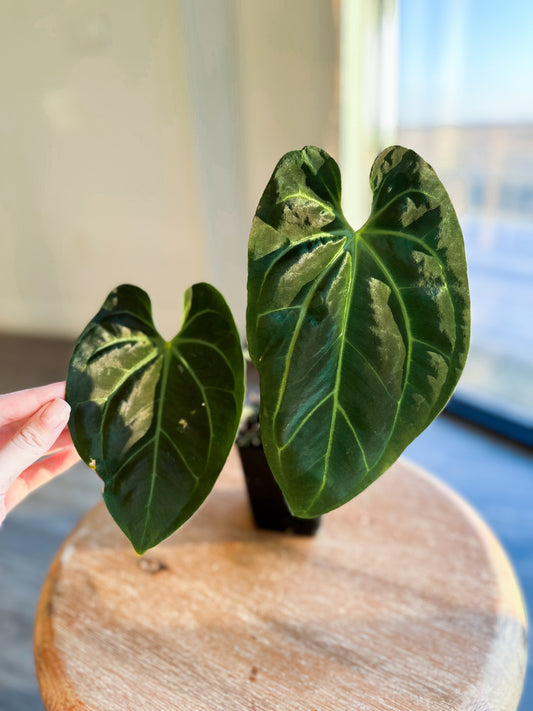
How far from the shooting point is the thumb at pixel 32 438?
564mm

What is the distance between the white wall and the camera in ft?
6.66

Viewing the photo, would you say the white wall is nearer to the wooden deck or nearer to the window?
the window

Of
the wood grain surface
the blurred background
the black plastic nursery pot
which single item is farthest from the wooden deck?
the black plastic nursery pot

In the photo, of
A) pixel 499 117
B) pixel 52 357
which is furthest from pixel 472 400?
pixel 52 357

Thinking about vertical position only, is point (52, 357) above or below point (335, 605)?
below

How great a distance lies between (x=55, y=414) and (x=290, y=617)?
0.37 m

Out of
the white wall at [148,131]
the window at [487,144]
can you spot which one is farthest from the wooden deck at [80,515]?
the white wall at [148,131]

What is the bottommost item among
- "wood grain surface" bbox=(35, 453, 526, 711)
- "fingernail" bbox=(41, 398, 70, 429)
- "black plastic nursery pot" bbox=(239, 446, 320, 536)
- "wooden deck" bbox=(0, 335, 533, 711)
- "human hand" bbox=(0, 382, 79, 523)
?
"wooden deck" bbox=(0, 335, 533, 711)

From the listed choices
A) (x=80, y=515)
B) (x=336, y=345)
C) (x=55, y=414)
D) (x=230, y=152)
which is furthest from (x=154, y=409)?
(x=230, y=152)

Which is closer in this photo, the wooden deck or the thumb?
the thumb

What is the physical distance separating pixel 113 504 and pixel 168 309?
216 centimetres

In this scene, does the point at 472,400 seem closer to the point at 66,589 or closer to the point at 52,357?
the point at 66,589

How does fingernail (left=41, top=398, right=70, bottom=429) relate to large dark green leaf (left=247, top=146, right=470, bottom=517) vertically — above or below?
below

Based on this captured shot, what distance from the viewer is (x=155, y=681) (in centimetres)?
61
